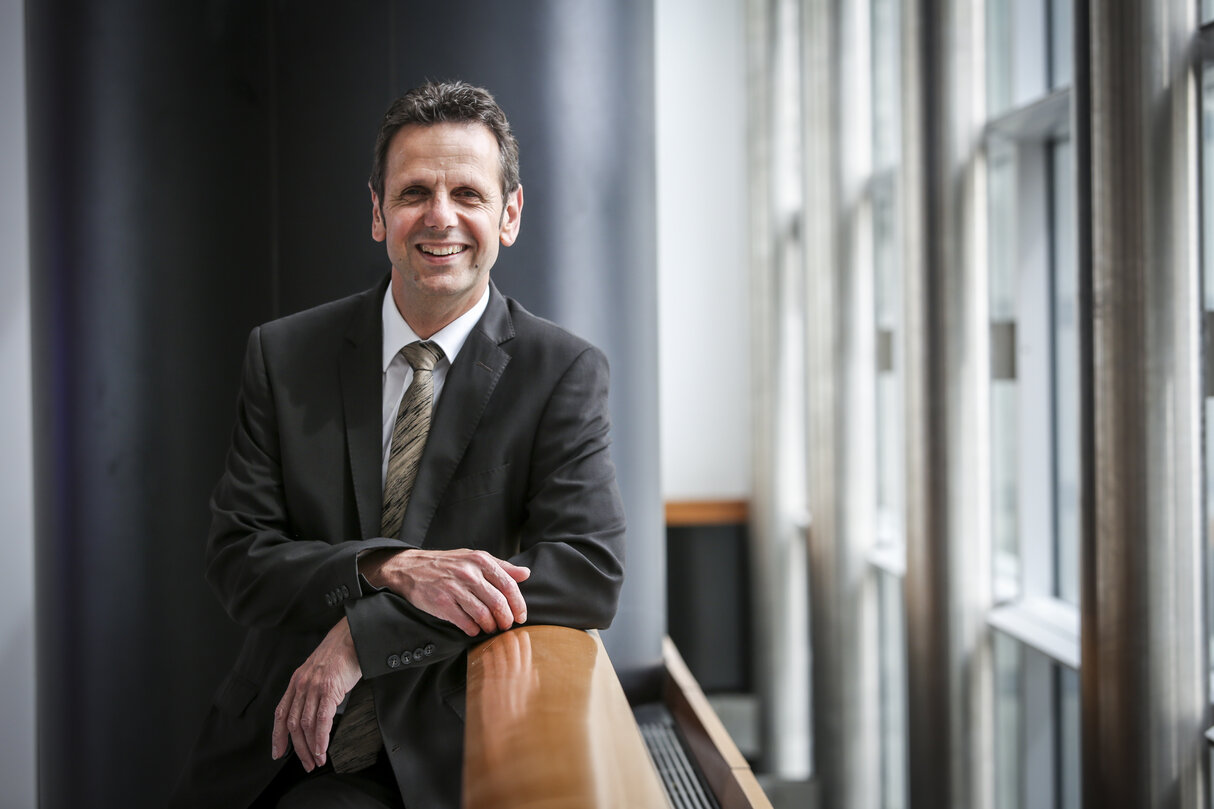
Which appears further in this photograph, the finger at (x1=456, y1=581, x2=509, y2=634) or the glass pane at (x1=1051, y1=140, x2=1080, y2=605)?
the glass pane at (x1=1051, y1=140, x2=1080, y2=605)

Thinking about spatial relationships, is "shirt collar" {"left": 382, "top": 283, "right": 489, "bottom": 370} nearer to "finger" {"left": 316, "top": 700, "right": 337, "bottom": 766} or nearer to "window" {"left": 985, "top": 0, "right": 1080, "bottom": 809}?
"finger" {"left": 316, "top": 700, "right": 337, "bottom": 766}

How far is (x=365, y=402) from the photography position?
173 cm

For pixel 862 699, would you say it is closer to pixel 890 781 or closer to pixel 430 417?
pixel 890 781

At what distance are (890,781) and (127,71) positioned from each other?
377 centimetres

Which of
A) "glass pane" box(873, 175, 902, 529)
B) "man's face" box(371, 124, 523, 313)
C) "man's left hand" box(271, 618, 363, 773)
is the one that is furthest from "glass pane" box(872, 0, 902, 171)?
"man's left hand" box(271, 618, 363, 773)

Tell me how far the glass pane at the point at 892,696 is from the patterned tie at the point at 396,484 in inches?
111

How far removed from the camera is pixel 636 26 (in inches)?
88.4

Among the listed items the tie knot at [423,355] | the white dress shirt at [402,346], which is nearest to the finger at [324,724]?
the white dress shirt at [402,346]

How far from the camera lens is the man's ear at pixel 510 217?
5.93 ft

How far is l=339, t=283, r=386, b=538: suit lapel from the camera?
1683mm

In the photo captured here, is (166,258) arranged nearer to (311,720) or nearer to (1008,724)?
(311,720)

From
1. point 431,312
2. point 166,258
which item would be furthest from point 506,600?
point 166,258

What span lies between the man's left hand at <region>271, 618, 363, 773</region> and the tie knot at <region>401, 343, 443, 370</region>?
437 mm

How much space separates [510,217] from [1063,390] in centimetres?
180
